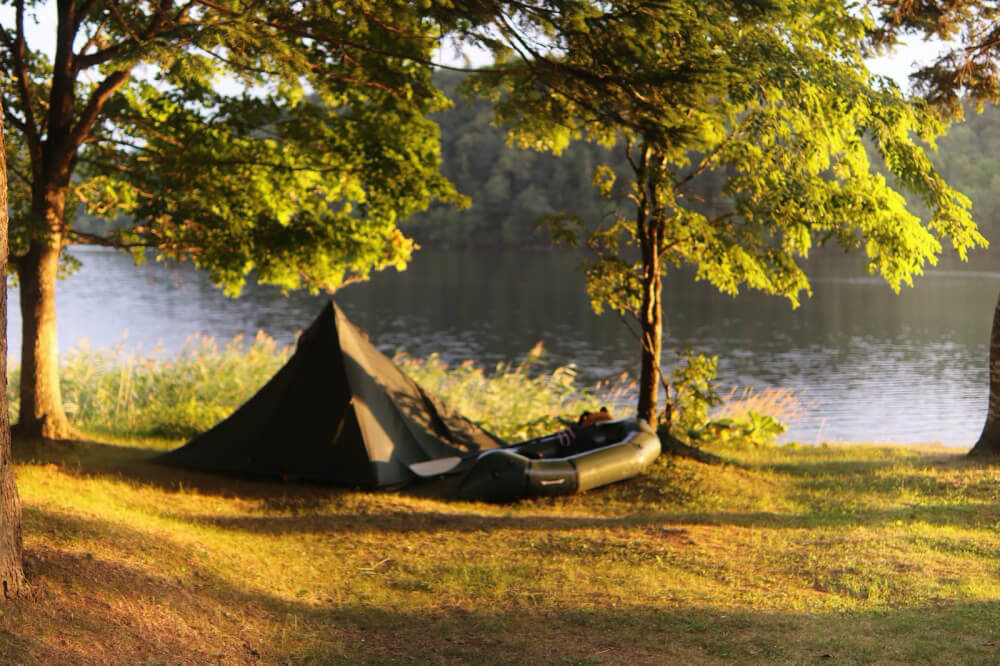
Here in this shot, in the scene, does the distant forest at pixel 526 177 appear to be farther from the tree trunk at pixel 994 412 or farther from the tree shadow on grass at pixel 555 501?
the tree shadow on grass at pixel 555 501

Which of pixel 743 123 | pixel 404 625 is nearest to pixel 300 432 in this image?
pixel 404 625

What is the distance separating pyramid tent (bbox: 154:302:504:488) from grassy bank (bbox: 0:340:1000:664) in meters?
0.31

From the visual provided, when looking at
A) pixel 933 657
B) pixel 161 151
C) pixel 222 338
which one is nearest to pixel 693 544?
pixel 933 657

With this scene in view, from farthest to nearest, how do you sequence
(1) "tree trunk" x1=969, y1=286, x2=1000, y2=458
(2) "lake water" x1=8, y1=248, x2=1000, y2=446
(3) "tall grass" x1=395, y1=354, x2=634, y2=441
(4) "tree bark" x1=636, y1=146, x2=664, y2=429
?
(2) "lake water" x1=8, y1=248, x2=1000, y2=446 < (3) "tall grass" x1=395, y1=354, x2=634, y2=441 < (1) "tree trunk" x1=969, y1=286, x2=1000, y2=458 < (4) "tree bark" x1=636, y1=146, x2=664, y2=429

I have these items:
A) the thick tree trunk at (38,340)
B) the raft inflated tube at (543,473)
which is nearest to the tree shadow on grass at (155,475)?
the thick tree trunk at (38,340)

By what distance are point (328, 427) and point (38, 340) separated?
3.33 m

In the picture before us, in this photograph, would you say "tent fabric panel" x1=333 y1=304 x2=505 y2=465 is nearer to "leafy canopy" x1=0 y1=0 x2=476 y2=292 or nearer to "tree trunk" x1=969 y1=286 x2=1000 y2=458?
"leafy canopy" x1=0 y1=0 x2=476 y2=292

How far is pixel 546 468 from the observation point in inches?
384

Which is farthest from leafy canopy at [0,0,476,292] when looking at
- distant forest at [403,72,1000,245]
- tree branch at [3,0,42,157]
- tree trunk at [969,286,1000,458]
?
distant forest at [403,72,1000,245]

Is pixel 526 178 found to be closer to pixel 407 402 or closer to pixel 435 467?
pixel 407 402

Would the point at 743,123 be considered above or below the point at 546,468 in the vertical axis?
above

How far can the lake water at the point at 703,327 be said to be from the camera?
2534 centimetres

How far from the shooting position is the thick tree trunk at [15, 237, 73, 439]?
10.5m

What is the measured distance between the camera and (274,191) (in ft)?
37.9
